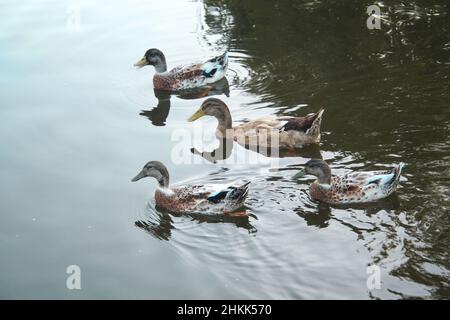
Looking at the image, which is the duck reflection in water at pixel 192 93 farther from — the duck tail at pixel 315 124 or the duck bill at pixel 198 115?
the duck tail at pixel 315 124

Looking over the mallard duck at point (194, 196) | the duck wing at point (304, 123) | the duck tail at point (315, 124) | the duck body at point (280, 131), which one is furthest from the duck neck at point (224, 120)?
the mallard duck at point (194, 196)

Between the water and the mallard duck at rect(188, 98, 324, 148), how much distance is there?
24 centimetres

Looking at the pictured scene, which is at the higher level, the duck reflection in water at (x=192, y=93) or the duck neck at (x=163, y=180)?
the duck reflection in water at (x=192, y=93)

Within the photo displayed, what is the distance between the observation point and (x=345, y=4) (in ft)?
54.0

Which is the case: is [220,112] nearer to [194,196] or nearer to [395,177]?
[194,196]

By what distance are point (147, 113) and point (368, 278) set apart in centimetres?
619

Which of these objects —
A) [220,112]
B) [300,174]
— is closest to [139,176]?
[300,174]

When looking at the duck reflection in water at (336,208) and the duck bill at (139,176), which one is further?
the duck bill at (139,176)

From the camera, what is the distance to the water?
27.9 feet

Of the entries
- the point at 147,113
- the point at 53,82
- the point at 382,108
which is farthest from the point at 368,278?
the point at 53,82

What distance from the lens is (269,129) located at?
11766 mm

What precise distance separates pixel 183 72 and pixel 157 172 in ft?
14.9

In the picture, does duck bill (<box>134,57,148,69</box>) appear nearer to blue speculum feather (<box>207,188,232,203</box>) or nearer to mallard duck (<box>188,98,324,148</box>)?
mallard duck (<box>188,98,324,148</box>)

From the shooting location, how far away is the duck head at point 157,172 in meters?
10.2
